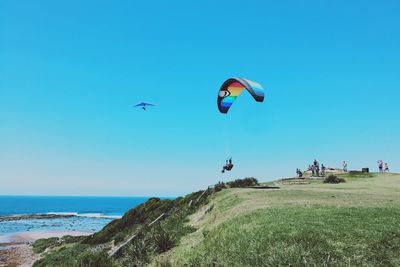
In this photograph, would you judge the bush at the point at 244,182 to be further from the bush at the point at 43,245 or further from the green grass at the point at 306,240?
the bush at the point at 43,245

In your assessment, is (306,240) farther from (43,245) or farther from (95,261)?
(43,245)

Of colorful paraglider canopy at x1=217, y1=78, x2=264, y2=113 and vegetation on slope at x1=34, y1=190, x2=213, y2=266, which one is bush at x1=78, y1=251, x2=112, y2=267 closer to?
vegetation on slope at x1=34, y1=190, x2=213, y2=266

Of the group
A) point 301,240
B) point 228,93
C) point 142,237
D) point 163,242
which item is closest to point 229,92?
point 228,93

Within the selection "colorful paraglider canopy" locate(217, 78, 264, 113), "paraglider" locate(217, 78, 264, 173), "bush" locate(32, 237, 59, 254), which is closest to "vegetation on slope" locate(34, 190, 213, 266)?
"paraglider" locate(217, 78, 264, 173)

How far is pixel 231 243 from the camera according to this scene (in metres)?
11.5

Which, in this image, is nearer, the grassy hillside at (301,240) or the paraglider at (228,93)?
the grassy hillside at (301,240)

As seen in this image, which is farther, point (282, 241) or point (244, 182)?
point (244, 182)

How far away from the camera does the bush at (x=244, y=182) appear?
31.2 metres

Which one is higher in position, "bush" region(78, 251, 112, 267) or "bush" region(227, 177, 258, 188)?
"bush" region(227, 177, 258, 188)

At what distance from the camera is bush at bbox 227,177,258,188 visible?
31.2 meters

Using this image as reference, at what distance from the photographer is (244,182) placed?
32000mm

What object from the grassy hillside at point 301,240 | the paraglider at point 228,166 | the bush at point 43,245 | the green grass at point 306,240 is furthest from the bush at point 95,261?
the bush at point 43,245

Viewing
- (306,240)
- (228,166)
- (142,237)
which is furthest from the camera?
(228,166)

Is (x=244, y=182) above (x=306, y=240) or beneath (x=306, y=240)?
above
